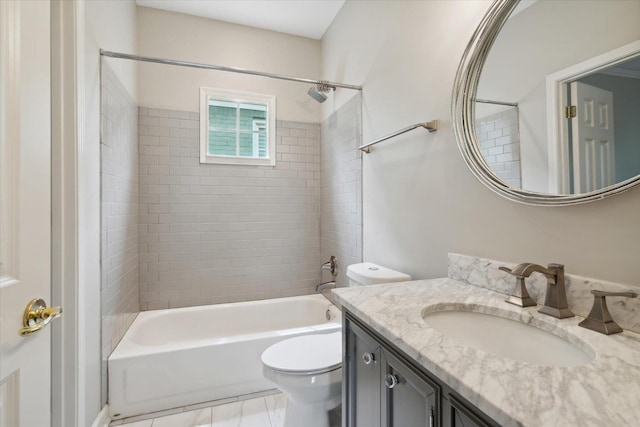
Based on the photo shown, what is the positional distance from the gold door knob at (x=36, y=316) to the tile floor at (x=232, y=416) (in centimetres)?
122

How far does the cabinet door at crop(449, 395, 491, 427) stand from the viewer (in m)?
0.55

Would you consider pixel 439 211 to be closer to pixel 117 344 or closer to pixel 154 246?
pixel 117 344

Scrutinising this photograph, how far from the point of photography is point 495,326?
919mm

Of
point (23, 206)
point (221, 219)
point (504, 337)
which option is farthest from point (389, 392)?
point (221, 219)

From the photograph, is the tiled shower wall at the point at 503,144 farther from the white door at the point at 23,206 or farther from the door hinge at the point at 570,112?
the white door at the point at 23,206

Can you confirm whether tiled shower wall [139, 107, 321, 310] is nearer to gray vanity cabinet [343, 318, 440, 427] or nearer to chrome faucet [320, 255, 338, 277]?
chrome faucet [320, 255, 338, 277]

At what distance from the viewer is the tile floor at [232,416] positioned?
5.45ft

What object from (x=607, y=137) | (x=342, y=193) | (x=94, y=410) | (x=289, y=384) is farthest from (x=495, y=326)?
(x=94, y=410)

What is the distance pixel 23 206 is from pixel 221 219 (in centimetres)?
191

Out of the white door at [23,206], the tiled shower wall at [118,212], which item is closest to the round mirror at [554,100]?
the white door at [23,206]

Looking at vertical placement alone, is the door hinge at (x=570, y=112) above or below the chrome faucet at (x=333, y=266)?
above

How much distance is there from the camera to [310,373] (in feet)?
4.45

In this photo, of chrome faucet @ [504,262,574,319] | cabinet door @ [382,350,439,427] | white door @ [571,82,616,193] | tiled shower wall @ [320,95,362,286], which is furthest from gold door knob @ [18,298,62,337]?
tiled shower wall @ [320,95,362,286]

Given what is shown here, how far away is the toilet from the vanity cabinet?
0.28 meters
